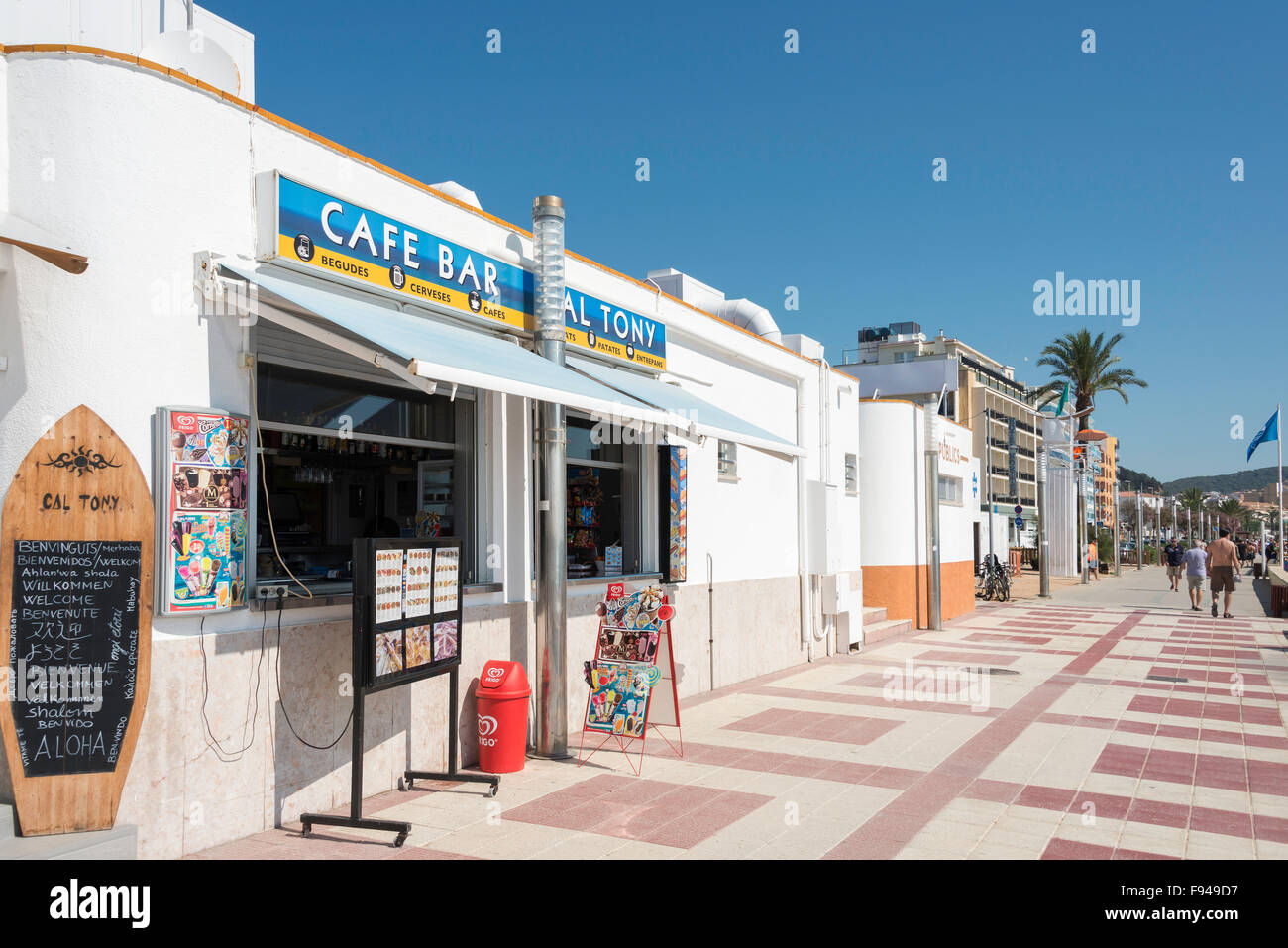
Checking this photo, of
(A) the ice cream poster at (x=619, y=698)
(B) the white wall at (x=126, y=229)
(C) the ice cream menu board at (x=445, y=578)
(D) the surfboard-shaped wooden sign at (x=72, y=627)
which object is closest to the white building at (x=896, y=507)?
(A) the ice cream poster at (x=619, y=698)

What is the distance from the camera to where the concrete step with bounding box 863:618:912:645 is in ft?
52.4

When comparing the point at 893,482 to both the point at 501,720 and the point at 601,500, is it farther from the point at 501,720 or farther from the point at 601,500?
the point at 501,720

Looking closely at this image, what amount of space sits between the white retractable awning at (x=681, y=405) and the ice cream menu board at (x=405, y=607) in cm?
236

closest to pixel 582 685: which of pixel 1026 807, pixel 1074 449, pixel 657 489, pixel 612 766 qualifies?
pixel 612 766

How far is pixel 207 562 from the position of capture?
5.22 m

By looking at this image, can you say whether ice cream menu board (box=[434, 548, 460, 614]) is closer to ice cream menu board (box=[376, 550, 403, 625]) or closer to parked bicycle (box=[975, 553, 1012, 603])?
ice cream menu board (box=[376, 550, 403, 625])

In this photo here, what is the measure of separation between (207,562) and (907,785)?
5054 mm

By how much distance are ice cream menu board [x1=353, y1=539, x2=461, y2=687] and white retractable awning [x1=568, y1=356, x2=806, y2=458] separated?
236cm

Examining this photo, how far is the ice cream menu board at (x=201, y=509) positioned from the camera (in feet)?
16.7

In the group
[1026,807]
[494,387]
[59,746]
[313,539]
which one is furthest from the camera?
[313,539]

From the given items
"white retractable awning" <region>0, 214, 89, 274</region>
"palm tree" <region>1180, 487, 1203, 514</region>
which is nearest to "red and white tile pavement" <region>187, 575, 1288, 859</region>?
"white retractable awning" <region>0, 214, 89, 274</region>
